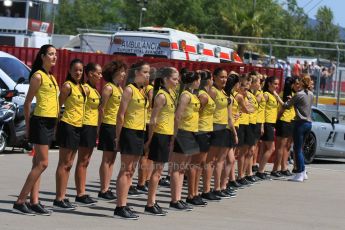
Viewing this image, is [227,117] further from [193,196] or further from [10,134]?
[10,134]

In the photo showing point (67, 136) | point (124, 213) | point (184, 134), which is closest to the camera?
point (124, 213)

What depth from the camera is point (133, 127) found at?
12.5 metres

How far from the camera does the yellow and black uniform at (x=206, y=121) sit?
558 inches

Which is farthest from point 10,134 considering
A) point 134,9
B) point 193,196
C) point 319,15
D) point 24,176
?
point 319,15

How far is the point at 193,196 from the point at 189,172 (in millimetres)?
447

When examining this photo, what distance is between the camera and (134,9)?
74.9m

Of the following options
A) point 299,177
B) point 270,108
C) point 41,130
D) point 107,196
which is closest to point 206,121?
point 107,196

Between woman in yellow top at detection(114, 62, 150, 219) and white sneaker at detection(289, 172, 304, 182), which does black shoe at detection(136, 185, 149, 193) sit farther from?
white sneaker at detection(289, 172, 304, 182)

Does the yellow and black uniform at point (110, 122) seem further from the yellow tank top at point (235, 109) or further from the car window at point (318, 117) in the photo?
the car window at point (318, 117)

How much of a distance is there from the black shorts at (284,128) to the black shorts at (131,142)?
7.37m

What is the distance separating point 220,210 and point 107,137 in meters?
1.78

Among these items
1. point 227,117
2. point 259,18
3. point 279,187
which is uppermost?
point 259,18

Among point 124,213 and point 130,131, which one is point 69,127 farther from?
point 124,213

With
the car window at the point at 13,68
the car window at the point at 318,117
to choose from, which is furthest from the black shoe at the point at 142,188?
the car window at the point at 318,117
